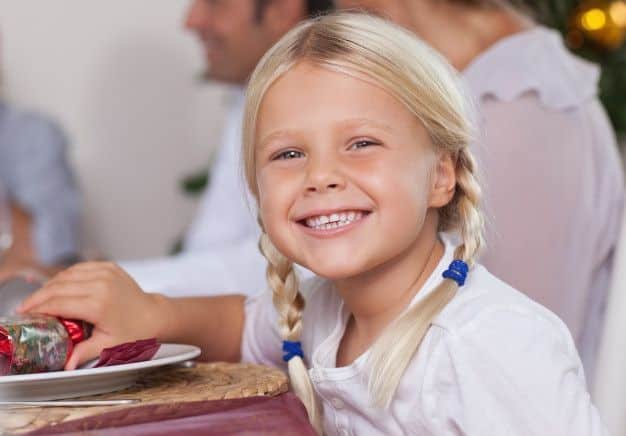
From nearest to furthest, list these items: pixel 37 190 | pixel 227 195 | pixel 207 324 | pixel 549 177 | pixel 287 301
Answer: pixel 287 301
pixel 207 324
pixel 549 177
pixel 227 195
pixel 37 190

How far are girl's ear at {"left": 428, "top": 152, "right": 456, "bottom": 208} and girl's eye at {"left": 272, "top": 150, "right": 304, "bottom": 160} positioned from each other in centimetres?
14

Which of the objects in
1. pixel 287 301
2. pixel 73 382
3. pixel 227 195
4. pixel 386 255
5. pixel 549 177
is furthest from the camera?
pixel 227 195

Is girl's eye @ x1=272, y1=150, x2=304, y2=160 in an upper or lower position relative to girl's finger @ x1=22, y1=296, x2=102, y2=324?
upper

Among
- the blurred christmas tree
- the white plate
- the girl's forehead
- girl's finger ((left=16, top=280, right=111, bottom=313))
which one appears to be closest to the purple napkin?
the white plate

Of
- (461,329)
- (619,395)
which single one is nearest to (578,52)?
(619,395)

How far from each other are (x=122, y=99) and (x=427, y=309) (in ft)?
10.1

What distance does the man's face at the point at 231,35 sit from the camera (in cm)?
266

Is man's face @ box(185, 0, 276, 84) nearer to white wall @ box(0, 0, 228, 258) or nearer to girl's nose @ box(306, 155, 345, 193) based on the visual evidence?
white wall @ box(0, 0, 228, 258)

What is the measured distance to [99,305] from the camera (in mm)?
1030

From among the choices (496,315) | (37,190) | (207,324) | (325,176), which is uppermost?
(325,176)

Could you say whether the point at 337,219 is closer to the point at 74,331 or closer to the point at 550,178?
the point at 74,331

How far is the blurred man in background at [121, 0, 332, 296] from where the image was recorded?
5.41ft

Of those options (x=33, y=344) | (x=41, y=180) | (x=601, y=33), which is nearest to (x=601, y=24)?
(x=601, y=33)

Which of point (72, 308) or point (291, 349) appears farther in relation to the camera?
point (291, 349)
